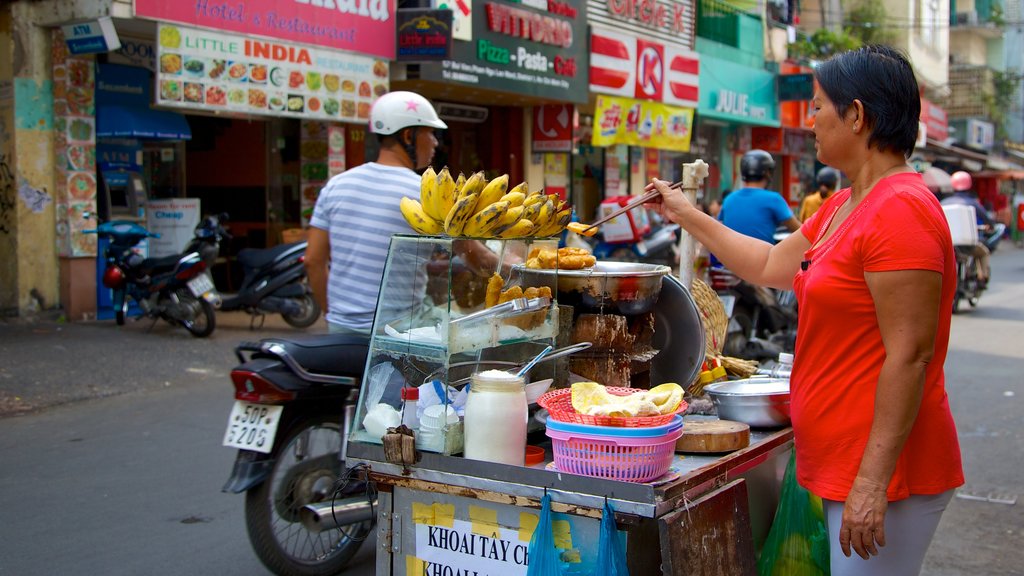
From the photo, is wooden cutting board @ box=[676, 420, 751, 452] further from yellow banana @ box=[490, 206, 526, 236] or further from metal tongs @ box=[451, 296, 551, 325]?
yellow banana @ box=[490, 206, 526, 236]

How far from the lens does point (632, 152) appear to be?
2006 centimetres

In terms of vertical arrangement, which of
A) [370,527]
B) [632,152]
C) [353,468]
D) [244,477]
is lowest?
[370,527]

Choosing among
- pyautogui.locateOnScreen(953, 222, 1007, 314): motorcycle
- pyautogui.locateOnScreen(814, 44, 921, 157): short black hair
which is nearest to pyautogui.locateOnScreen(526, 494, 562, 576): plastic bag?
pyautogui.locateOnScreen(814, 44, 921, 157): short black hair

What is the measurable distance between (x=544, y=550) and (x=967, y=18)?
41.7 metres

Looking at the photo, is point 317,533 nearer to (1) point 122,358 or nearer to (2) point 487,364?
(2) point 487,364

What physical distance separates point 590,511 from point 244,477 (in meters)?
1.80

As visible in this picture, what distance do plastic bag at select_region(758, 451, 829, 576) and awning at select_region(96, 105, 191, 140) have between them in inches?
364

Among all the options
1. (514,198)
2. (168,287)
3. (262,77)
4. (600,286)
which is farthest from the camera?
(262,77)

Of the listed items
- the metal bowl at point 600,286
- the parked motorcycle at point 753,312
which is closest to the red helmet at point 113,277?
the parked motorcycle at point 753,312

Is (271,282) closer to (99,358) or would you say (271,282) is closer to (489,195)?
(99,358)

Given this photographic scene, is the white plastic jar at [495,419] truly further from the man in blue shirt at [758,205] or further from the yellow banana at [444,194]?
the man in blue shirt at [758,205]

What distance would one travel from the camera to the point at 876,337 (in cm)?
225

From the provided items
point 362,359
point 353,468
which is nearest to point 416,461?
point 353,468

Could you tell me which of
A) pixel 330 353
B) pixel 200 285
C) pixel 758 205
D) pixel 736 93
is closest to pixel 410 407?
pixel 330 353
